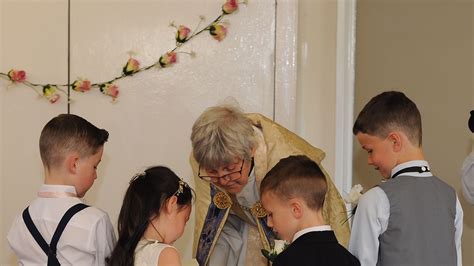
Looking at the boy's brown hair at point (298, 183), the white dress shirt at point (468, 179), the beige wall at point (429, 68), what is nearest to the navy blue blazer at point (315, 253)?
the boy's brown hair at point (298, 183)

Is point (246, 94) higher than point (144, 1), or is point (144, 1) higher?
point (144, 1)

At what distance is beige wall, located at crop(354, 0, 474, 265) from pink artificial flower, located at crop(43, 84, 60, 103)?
1.56m

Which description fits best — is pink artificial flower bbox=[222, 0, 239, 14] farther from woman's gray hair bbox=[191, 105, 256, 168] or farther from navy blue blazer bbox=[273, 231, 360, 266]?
navy blue blazer bbox=[273, 231, 360, 266]

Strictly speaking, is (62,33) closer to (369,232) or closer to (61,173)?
(61,173)

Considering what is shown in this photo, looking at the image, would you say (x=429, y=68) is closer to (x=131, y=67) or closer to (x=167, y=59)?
(x=167, y=59)

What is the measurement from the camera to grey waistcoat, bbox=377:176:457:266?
2.66m

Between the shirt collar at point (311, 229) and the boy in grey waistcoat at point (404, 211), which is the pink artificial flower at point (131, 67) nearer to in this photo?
the boy in grey waistcoat at point (404, 211)

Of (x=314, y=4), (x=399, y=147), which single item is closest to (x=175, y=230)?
(x=399, y=147)

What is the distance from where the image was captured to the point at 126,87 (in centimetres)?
420

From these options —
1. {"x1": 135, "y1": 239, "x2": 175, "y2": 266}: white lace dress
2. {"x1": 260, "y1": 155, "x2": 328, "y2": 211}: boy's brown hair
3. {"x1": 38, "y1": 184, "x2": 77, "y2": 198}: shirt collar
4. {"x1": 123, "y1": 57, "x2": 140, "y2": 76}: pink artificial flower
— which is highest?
{"x1": 123, "y1": 57, "x2": 140, "y2": 76}: pink artificial flower

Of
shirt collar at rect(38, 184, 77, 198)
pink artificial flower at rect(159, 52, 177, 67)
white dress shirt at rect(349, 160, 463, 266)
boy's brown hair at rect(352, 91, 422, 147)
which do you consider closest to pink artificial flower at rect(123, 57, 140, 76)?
pink artificial flower at rect(159, 52, 177, 67)

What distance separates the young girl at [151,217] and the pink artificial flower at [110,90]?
1.45m

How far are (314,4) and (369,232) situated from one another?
1.88 m

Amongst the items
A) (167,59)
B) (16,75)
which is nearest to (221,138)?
(167,59)
